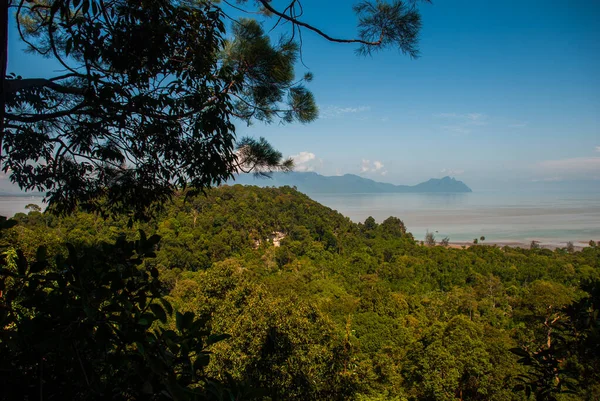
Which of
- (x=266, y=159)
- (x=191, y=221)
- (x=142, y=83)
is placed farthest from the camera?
(x=191, y=221)

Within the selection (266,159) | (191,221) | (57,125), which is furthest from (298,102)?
(191,221)

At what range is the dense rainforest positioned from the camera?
2.70ft

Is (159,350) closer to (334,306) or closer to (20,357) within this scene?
(20,357)

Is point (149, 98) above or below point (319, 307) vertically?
above

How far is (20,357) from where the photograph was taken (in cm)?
75

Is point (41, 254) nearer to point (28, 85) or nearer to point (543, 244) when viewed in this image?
point (28, 85)

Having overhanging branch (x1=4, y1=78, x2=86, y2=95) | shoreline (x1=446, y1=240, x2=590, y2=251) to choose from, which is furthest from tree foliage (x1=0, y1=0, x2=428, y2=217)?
shoreline (x1=446, y1=240, x2=590, y2=251)

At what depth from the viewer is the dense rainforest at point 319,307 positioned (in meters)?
0.82

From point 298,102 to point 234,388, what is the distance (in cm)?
228

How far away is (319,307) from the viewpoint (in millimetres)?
11336

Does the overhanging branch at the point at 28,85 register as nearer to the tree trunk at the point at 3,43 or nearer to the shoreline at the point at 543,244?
the tree trunk at the point at 3,43

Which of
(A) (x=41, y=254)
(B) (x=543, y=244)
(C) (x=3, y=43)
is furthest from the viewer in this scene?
(B) (x=543, y=244)

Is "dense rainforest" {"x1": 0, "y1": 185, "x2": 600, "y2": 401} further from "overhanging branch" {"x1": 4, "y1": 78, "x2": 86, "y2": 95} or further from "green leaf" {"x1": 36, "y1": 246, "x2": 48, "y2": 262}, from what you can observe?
"overhanging branch" {"x1": 4, "y1": 78, "x2": 86, "y2": 95}

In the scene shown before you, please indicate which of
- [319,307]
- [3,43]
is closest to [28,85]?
[3,43]
